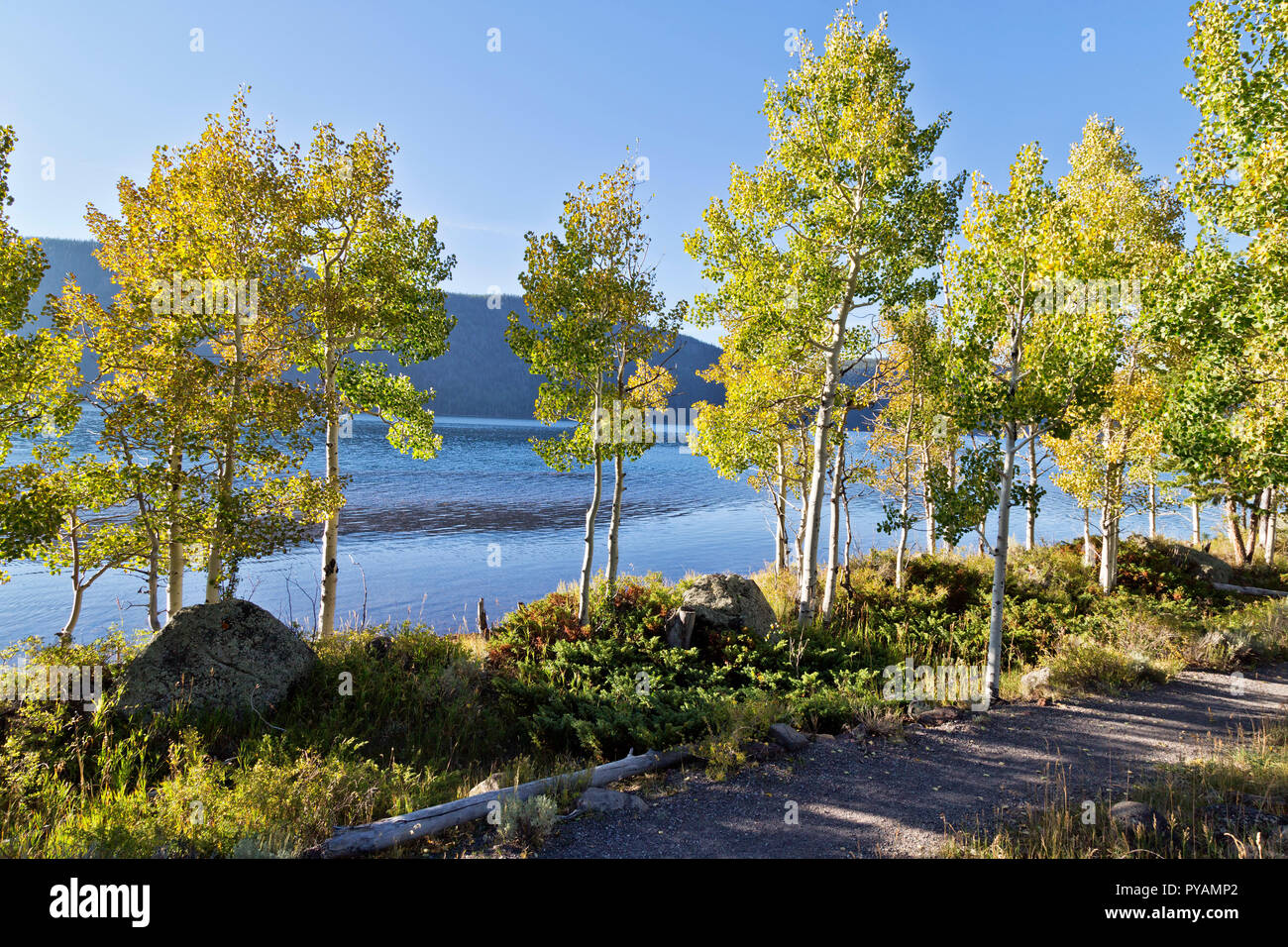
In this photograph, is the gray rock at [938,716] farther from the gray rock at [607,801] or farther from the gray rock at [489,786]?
the gray rock at [489,786]

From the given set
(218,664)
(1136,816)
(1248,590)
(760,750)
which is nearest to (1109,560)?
(1248,590)

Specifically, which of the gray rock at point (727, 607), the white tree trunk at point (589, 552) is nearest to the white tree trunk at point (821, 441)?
the gray rock at point (727, 607)

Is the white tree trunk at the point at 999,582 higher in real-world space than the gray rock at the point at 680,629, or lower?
higher

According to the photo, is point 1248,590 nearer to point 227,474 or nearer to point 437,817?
point 437,817

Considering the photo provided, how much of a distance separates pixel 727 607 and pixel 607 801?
845cm

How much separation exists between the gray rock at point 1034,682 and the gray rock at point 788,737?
561 centimetres

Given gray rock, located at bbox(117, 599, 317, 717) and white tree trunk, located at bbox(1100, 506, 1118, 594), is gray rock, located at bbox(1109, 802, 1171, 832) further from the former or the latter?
white tree trunk, located at bbox(1100, 506, 1118, 594)

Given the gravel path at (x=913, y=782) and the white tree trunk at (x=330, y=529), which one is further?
the white tree trunk at (x=330, y=529)

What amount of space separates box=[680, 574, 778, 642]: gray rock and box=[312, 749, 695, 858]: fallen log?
7114 mm

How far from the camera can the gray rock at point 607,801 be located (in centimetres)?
707
